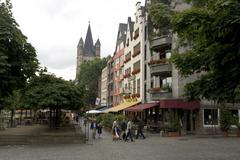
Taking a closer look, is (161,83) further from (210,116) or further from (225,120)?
(225,120)

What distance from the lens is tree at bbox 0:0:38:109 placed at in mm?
25797

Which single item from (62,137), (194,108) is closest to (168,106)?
(194,108)

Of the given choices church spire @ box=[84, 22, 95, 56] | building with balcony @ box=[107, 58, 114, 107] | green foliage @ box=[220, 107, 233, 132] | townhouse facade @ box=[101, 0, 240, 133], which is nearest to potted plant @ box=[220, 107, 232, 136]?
green foliage @ box=[220, 107, 233, 132]

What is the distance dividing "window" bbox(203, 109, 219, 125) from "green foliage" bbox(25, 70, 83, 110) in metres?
13.6

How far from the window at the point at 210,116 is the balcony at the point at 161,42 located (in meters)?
8.21

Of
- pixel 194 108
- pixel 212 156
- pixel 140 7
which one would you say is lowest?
pixel 212 156

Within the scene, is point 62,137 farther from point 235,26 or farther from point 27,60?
point 235,26

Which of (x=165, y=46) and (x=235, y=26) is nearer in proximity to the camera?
(x=235, y=26)

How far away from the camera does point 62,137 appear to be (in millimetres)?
25359

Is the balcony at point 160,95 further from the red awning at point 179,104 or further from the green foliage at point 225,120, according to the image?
the green foliage at point 225,120

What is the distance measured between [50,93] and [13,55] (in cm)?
382

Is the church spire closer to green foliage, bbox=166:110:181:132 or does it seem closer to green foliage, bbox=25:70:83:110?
green foliage, bbox=166:110:181:132

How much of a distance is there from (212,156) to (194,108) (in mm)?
18734

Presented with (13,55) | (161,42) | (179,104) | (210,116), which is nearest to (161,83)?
(161,42)
